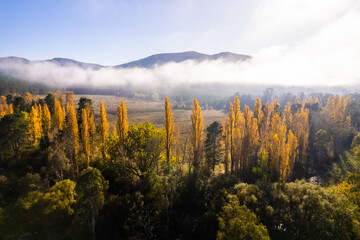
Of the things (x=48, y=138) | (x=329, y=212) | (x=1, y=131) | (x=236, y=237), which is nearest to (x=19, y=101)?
(x=1, y=131)

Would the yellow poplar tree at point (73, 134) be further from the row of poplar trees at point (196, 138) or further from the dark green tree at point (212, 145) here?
the dark green tree at point (212, 145)

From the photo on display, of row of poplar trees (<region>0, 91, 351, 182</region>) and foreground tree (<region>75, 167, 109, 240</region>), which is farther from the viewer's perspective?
row of poplar trees (<region>0, 91, 351, 182</region>)

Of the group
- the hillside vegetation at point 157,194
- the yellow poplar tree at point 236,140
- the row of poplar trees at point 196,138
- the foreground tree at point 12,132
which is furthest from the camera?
the yellow poplar tree at point 236,140

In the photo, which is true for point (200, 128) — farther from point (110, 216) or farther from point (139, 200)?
point (110, 216)

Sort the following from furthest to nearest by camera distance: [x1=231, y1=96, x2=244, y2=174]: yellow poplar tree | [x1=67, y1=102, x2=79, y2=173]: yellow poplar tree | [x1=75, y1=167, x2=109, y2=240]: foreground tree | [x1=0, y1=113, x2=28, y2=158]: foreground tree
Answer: [x1=231, y1=96, x2=244, y2=174]: yellow poplar tree → [x1=0, y1=113, x2=28, y2=158]: foreground tree → [x1=67, y1=102, x2=79, y2=173]: yellow poplar tree → [x1=75, y1=167, x2=109, y2=240]: foreground tree

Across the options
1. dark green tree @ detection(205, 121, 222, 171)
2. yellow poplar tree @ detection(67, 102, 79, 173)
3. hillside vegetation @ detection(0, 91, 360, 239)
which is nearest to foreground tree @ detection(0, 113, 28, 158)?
hillside vegetation @ detection(0, 91, 360, 239)

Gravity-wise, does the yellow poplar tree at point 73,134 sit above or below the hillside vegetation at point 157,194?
above

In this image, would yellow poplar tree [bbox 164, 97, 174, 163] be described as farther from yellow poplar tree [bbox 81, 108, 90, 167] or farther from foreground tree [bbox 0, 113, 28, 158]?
foreground tree [bbox 0, 113, 28, 158]

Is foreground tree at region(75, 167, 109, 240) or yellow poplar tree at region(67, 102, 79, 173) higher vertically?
yellow poplar tree at region(67, 102, 79, 173)

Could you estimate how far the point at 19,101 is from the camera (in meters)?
64.2

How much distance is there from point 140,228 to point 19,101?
227 ft

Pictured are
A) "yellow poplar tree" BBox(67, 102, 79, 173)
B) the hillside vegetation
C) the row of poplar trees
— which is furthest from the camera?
the row of poplar trees

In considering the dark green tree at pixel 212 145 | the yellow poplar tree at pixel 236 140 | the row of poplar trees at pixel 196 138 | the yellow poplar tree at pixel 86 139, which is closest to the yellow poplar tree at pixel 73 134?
the row of poplar trees at pixel 196 138

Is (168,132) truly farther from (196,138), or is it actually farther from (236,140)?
(236,140)
